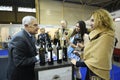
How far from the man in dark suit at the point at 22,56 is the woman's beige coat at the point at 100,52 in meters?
0.59

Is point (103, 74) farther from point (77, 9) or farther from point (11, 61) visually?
point (77, 9)

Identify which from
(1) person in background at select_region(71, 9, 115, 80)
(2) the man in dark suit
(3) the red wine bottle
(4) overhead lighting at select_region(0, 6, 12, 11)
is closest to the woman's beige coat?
(1) person in background at select_region(71, 9, 115, 80)

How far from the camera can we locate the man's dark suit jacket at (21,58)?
133cm

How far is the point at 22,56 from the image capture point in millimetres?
1345

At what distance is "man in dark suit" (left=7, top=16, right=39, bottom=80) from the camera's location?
4.36 feet

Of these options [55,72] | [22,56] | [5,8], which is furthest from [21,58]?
[5,8]

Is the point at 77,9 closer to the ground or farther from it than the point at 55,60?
farther from it

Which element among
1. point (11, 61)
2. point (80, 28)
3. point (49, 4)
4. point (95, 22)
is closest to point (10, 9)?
point (49, 4)

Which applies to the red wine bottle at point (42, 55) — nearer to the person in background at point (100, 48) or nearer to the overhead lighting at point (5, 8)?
the person in background at point (100, 48)

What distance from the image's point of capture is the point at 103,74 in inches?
46.6

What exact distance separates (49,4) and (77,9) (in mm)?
1453

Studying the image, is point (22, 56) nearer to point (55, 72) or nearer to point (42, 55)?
point (42, 55)

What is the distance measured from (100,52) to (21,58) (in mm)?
796

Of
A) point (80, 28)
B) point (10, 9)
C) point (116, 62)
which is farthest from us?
point (10, 9)
